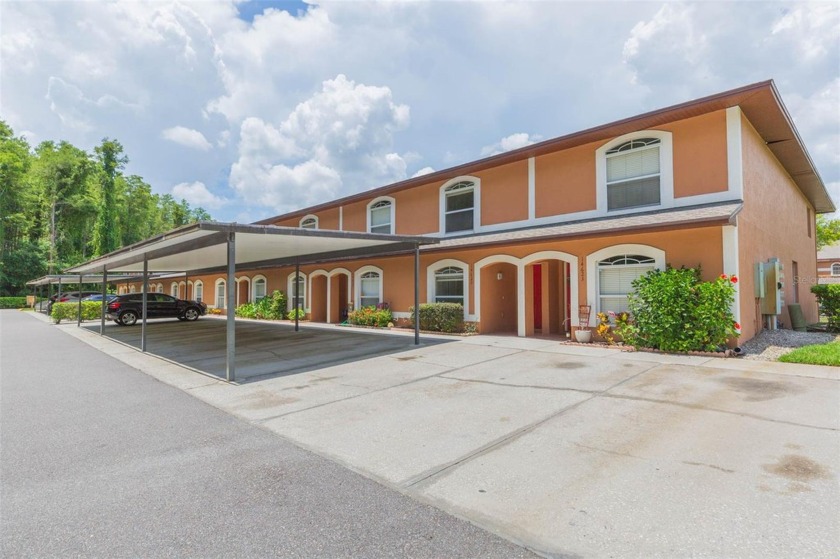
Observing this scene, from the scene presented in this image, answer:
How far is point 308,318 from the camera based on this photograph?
2045 centimetres

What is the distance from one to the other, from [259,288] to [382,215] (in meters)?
10.4

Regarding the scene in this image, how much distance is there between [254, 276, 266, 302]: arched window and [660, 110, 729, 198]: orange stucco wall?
20.9 metres

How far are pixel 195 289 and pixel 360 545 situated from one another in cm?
3228

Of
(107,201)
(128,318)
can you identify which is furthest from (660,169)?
(107,201)

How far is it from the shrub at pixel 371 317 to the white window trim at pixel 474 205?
3926 millimetres

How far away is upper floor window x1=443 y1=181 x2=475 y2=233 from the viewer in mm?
15148

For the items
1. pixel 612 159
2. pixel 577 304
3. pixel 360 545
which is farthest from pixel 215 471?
pixel 612 159

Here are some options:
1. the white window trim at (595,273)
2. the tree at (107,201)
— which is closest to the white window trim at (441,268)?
the white window trim at (595,273)

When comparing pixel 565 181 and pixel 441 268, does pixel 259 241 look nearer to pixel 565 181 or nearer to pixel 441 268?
pixel 441 268

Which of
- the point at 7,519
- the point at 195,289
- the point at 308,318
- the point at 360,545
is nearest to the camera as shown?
the point at 360,545

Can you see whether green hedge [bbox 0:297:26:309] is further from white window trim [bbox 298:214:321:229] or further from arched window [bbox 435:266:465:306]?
arched window [bbox 435:266:465:306]

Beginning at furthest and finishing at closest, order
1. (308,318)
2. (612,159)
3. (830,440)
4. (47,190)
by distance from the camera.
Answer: (47,190) < (308,318) < (612,159) < (830,440)

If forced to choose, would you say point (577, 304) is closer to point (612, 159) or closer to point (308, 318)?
point (612, 159)

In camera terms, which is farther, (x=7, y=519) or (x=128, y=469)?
(x=128, y=469)
